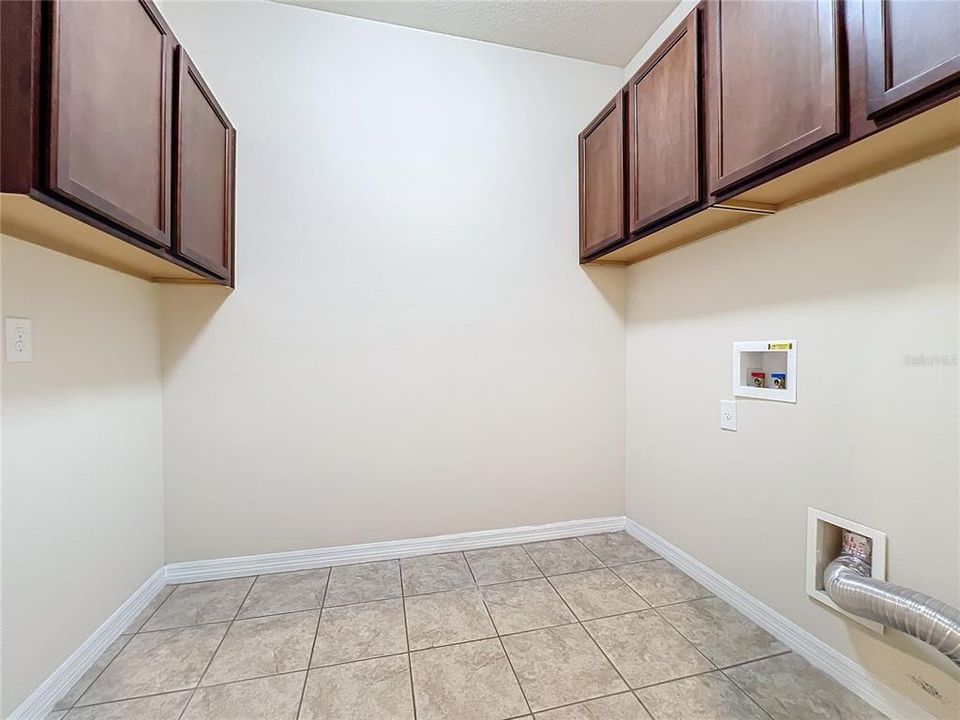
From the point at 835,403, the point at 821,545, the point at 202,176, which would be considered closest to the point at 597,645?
the point at 821,545

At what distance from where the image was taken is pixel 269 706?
1315 mm

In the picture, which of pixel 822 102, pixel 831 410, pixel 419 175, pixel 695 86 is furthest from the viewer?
pixel 419 175

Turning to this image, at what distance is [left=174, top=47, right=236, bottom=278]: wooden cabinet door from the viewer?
157 cm

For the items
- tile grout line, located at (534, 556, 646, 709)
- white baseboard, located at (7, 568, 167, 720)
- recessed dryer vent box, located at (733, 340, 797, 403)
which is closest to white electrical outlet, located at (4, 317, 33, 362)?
white baseboard, located at (7, 568, 167, 720)

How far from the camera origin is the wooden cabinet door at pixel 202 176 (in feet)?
5.14

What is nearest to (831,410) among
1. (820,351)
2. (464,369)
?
(820,351)

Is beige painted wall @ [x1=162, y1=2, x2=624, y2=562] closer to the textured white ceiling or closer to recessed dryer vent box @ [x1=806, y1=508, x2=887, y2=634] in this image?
the textured white ceiling

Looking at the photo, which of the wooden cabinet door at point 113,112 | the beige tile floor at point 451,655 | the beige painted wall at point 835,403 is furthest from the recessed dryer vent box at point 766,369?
the wooden cabinet door at point 113,112

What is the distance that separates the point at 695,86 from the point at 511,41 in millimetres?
1366

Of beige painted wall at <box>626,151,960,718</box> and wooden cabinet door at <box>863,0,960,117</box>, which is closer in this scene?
wooden cabinet door at <box>863,0,960,117</box>

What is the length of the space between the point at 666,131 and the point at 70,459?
2.67 meters

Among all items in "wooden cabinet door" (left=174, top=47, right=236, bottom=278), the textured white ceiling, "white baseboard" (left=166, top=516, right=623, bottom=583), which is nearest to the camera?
"wooden cabinet door" (left=174, top=47, right=236, bottom=278)

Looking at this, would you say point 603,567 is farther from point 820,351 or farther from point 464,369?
point 820,351

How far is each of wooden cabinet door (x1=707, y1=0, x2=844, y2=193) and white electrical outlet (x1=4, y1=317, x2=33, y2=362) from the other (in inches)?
93.2
